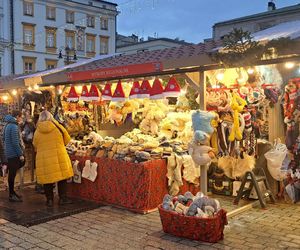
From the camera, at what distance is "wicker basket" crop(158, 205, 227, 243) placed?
16.7 feet

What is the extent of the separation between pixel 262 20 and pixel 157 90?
48.2 ft

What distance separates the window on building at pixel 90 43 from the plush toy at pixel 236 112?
40876 mm

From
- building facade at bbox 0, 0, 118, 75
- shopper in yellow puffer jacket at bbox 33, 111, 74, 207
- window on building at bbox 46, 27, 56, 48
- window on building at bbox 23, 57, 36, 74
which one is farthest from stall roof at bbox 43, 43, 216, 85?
window on building at bbox 46, 27, 56, 48

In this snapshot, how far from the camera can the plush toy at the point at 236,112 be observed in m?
6.46

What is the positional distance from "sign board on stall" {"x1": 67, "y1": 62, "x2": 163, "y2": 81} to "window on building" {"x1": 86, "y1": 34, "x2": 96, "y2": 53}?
38.2 m

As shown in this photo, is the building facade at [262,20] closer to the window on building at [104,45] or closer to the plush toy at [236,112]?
the plush toy at [236,112]

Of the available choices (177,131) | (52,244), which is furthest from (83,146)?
(52,244)

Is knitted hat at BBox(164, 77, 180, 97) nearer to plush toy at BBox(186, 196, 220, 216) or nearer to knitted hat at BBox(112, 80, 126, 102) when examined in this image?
knitted hat at BBox(112, 80, 126, 102)

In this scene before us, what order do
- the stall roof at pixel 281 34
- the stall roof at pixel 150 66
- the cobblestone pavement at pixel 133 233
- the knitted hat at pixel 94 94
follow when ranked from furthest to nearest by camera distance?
1. the knitted hat at pixel 94 94
2. the stall roof at pixel 150 66
3. the stall roof at pixel 281 34
4. the cobblestone pavement at pixel 133 233

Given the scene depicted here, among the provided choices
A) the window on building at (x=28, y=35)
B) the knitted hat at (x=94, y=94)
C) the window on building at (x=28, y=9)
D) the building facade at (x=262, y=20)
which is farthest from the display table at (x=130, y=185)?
the window on building at (x=28, y=9)

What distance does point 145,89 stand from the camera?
7090 mm

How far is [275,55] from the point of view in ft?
17.2

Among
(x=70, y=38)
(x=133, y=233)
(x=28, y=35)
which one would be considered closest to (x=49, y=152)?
(x=133, y=233)

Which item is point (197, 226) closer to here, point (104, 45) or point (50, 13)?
point (50, 13)
